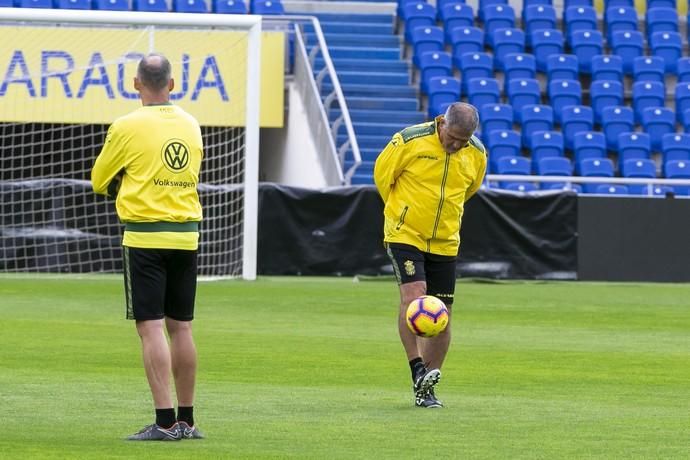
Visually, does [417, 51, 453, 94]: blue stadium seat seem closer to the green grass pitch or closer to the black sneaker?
the green grass pitch

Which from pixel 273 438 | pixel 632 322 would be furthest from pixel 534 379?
pixel 632 322

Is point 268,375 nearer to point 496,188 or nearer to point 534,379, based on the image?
point 534,379

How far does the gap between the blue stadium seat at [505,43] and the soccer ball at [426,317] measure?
64.8 ft

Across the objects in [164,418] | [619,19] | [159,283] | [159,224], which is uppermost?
[159,224]

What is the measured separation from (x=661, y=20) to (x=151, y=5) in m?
10.4

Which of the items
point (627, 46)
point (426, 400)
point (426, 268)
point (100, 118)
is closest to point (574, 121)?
point (627, 46)

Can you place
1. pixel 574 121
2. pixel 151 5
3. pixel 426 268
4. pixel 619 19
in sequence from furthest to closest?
pixel 619 19
pixel 574 121
pixel 151 5
pixel 426 268

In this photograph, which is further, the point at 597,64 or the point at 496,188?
the point at 597,64

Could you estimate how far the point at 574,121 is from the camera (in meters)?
27.5

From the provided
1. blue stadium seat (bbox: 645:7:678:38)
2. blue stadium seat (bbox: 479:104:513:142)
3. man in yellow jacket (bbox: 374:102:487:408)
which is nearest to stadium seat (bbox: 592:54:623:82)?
blue stadium seat (bbox: 645:7:678:38)

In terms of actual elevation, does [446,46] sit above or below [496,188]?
above

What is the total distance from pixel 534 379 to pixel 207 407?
114 inches

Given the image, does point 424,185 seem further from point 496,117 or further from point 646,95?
point 646,95

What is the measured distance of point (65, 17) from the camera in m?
20.3
